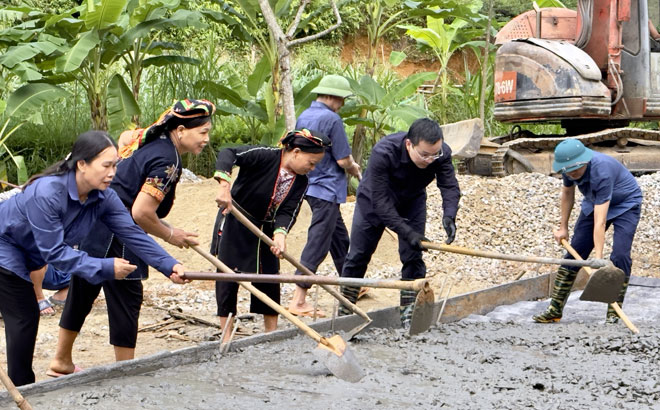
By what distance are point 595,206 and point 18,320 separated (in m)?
3.98

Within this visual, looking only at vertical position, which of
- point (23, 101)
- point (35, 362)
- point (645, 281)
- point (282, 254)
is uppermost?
point (23, 101)

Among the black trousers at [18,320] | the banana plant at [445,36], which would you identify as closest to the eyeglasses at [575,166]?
the black trousers at [18,320]

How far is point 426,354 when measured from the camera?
5.27 meters

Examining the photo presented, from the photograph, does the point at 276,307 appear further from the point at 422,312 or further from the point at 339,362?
the point at 422,312

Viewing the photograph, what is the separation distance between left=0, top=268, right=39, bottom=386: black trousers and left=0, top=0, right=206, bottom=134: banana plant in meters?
5.78

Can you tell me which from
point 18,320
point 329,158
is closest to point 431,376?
point 18,320

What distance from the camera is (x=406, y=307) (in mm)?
6141

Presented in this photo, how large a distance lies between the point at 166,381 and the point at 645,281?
5349 mm

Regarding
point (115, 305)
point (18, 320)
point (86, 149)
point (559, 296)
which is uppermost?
point (86, 149)

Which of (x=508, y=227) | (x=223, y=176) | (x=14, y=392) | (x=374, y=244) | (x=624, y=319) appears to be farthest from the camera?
(x=508, y=227)

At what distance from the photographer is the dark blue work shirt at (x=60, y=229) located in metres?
3.87

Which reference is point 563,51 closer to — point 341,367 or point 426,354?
point 426,354

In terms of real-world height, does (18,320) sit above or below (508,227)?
above

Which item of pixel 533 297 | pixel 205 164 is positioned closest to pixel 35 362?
pixel 533 297
